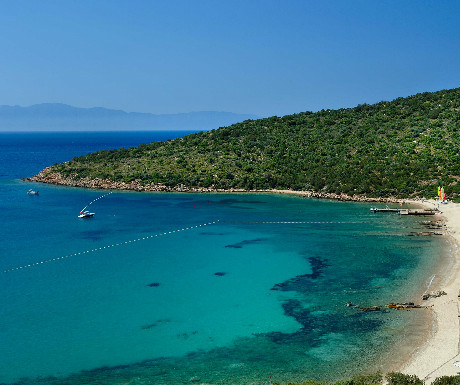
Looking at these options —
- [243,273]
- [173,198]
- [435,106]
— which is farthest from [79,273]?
[435,106]

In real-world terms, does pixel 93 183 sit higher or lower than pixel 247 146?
lower

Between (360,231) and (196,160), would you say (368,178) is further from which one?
(196,160)

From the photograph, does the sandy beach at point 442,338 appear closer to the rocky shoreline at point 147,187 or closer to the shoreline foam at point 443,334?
the shoreline foam at point 443,334

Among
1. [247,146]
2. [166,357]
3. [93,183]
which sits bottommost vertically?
[166,357]

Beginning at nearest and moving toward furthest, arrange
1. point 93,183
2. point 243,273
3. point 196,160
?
1. point 243,273
2. point 93,183
3. point 196,160

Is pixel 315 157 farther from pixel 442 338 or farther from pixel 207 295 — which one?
pixel 442 338

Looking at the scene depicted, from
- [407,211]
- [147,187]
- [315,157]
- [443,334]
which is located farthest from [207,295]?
[315,157]

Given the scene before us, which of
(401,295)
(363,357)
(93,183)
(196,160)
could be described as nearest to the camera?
(363,357)

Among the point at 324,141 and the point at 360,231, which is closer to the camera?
the point at 360,231
